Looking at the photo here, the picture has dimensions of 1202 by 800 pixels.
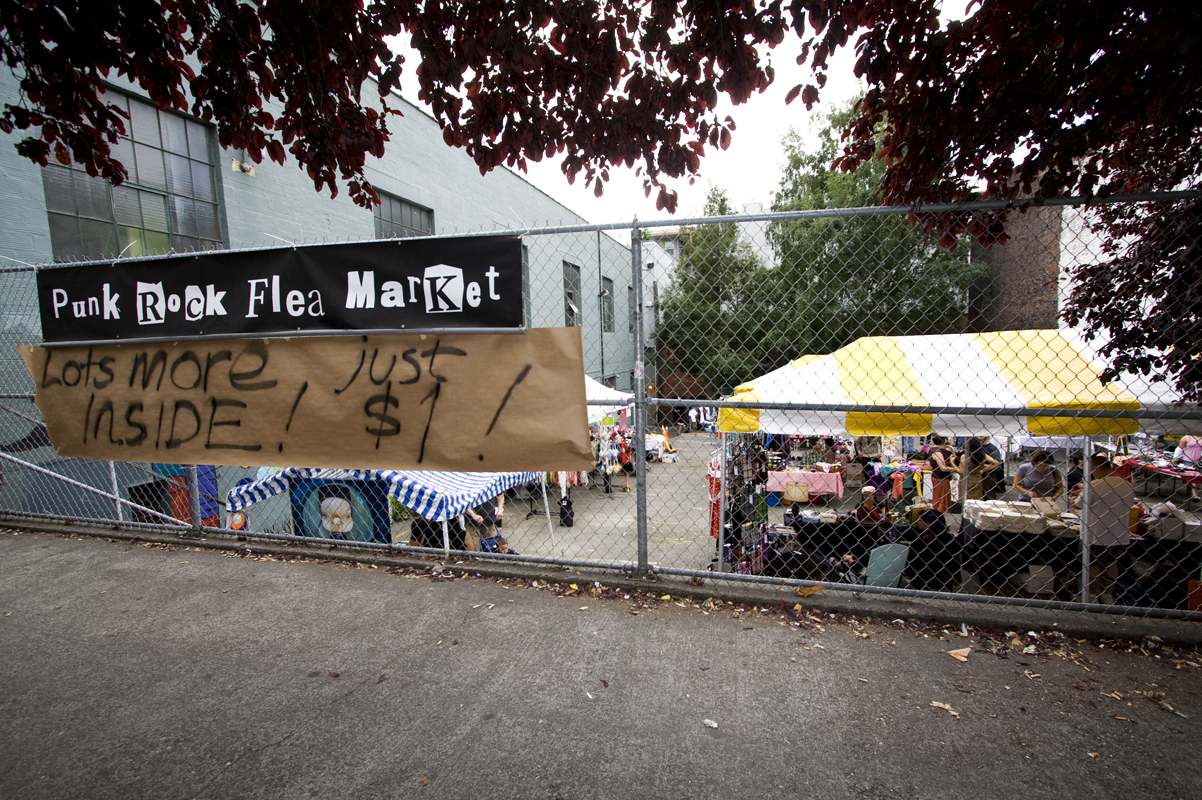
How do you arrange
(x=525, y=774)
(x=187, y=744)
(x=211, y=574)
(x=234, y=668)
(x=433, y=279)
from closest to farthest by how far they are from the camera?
1. (x=525, y=774)
2. (x=187, y=744)
3. (x=234, y=668)
4. (x=433, y=279)
5. (x=211, y=574)

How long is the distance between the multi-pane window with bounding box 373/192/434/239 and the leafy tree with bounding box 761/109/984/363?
8936mm

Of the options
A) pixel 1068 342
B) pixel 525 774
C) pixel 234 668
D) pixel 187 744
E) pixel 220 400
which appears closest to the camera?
pixel 525 774

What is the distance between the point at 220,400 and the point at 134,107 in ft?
22.0

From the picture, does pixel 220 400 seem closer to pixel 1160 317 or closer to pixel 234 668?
pixel 234 668

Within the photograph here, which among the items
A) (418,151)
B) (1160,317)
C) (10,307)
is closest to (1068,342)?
(1160,317)

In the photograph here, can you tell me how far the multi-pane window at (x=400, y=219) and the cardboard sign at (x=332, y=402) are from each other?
817 cm

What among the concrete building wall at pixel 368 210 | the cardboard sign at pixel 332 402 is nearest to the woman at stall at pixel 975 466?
the concrete building wall at pixel 368 210

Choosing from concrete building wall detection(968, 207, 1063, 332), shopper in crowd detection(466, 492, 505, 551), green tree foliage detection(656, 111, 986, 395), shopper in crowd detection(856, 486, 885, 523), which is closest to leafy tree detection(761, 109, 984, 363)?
green tree foliage detection(656, 111, 986, 395)

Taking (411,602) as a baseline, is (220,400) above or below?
above

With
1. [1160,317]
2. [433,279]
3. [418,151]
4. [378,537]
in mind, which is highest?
[418,151]

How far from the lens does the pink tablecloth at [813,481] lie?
448 inches

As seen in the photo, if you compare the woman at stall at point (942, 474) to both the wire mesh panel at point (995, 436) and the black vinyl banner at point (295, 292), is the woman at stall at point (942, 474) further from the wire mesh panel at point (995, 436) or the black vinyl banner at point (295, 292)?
the black vinyl banner at point (295, 292)

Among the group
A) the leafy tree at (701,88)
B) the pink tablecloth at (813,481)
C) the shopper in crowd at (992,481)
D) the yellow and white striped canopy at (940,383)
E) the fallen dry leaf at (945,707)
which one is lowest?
the pink tablecloth at (813,481)

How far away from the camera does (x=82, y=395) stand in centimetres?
400
